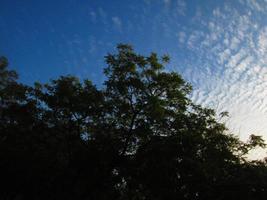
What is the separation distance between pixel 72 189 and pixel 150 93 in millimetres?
10843

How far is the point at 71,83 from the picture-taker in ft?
91.3

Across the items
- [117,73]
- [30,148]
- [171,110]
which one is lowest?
[30,148]

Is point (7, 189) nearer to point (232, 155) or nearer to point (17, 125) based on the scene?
point (17, 125)

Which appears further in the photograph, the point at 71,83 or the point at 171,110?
the point at 71,83

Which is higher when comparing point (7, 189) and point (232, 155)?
point (232, 155)

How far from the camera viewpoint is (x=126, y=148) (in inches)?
985

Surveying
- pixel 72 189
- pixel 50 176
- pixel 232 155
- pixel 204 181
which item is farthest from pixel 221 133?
pixel 50 176

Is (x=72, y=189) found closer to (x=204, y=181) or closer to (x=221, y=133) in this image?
(x=204, y=181)

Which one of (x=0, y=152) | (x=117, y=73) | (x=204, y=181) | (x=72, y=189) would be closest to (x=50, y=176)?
(x=72, y=189)

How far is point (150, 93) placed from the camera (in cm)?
2469

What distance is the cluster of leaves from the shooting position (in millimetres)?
23078

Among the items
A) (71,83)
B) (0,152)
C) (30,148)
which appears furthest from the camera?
(71,83)

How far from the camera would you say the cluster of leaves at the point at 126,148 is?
75.7 ft

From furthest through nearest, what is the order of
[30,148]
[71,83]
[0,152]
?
1. [71,83]
2. [0,152]
3. [30,148]
